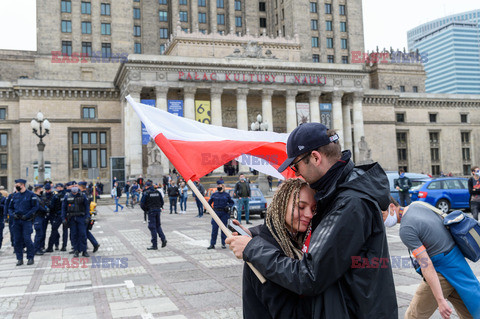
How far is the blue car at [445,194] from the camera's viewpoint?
17.3 metres

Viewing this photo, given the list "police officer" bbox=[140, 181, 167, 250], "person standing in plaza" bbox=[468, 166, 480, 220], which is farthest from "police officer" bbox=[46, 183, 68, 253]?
"person standing in plaza" bbox=[468, 166, 480, 220]

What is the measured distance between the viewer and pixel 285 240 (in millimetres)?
2367

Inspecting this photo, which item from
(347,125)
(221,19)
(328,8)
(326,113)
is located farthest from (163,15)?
(347,125)

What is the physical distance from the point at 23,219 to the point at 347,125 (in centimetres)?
4672

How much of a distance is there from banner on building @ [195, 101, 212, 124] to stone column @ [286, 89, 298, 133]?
941 centimetres

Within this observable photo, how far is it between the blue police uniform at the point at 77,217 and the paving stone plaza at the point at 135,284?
0.50 m

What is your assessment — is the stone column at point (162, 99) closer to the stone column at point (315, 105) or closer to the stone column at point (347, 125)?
the stone column at point (315, 105)

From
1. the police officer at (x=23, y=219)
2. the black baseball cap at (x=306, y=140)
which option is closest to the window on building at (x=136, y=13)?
the police officer at (x=23, y=219)

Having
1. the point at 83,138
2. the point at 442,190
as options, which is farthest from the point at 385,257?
the point at 83,138

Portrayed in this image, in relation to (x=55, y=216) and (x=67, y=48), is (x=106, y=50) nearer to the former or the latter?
(x=67, y=48)

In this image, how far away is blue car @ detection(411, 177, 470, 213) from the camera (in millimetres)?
17344

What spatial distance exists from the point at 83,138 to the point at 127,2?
19.3m

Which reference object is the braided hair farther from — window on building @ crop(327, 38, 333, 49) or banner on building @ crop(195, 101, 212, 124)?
window on building @ crop(327, 38, 333, 49)

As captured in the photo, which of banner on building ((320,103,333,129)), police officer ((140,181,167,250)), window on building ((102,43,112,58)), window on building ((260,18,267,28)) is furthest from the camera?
window on building ((260,18,267,28))
